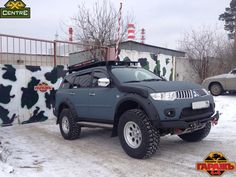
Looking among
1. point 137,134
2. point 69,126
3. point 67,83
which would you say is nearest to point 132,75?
point 137,134

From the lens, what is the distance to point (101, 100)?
7223 mm

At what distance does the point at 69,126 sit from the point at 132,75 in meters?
2.11

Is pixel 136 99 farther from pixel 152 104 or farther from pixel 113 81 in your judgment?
A: pixel 113 81

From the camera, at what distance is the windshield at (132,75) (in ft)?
23.3

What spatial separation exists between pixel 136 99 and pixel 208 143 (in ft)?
6.88

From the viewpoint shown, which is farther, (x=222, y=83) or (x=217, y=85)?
(x=217, y=85)

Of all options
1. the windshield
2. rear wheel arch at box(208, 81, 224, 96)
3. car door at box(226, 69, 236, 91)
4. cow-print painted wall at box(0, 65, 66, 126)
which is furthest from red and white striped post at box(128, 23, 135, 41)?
the windshield

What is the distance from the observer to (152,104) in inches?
236

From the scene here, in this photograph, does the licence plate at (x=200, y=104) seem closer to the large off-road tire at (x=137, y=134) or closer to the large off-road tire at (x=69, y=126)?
the large off-road tire at (x=137, y=134)

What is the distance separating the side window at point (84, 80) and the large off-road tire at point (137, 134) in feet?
5.64

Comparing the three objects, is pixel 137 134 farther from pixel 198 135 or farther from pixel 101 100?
pixel 198 135

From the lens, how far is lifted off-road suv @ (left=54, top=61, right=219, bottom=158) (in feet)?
19.6

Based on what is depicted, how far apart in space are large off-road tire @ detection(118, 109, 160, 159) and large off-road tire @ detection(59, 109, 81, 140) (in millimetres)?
1949

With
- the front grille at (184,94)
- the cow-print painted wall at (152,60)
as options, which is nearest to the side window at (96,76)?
the front grille at (184,94)
